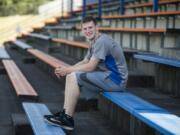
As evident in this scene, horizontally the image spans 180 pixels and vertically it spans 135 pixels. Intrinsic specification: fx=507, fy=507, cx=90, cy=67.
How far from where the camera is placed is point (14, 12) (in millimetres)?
27453

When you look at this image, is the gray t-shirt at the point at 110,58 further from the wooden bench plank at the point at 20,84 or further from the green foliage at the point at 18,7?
the green foliage at the point at 18,7

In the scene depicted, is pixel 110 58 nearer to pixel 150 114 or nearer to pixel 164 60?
pixel 164 60

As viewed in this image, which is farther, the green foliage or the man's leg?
the green foliage

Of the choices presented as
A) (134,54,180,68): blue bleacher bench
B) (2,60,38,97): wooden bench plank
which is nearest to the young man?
(134,54,180,68): blue bleacher bench

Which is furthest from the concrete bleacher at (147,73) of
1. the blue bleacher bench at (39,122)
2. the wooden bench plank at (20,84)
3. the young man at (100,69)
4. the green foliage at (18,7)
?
A: the green foliage at (18,7)

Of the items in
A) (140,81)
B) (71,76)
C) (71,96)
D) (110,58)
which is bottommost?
(140,81)

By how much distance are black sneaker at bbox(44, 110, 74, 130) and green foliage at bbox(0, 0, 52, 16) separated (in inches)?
877

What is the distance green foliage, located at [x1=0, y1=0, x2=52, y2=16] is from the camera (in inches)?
1033

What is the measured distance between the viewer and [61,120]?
414 cm

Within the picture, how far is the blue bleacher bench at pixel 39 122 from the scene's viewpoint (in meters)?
3.86

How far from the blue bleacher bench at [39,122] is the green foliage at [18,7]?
2165cm

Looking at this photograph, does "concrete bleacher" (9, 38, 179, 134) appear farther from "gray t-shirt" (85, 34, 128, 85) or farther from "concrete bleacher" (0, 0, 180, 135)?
"gray t-shirt" (85, 34, 128, 85)

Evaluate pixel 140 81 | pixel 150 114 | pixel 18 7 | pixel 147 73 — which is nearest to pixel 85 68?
pixel 150 114

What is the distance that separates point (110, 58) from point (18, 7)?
24.3 m
